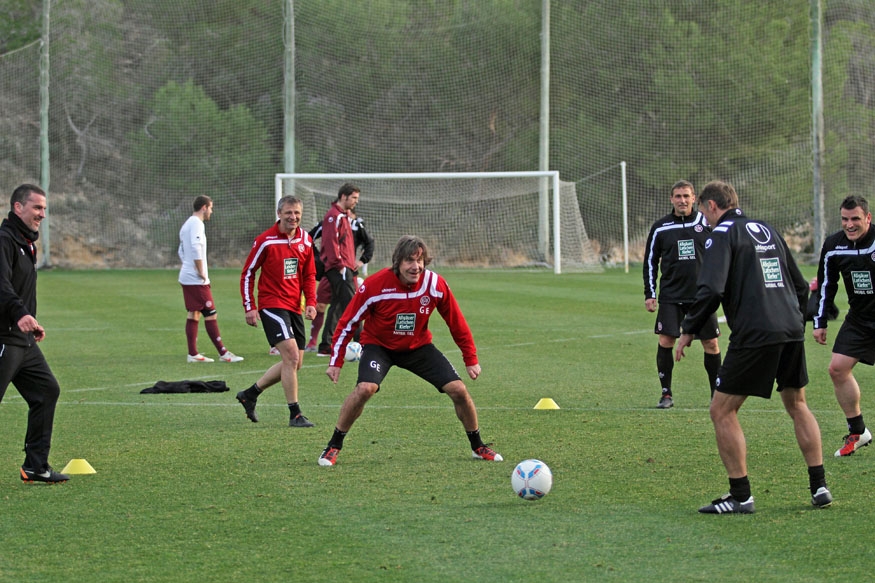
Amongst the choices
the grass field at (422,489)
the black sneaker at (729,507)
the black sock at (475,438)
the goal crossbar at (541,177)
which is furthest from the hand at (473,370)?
the goal crossbar at (541,177)

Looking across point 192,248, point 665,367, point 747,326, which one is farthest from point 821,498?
point 192,248

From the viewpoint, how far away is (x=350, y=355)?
47.8 ft

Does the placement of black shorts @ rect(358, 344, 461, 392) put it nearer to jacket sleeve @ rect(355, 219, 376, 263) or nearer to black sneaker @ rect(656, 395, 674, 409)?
black sneaker @ rect(656, 395, 674, 409)

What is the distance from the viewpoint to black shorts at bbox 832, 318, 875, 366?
843 centimetres

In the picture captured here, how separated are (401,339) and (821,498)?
3.06 meters

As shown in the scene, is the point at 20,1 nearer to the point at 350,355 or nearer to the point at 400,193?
the point at 400,193

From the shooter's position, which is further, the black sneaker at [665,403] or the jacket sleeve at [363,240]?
the jacket sleeve at [363,240]

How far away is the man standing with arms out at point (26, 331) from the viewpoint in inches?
282

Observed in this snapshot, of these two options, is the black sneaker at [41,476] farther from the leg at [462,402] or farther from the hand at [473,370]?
the hand at [473,370]

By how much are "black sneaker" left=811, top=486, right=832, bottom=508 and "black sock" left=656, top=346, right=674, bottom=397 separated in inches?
161

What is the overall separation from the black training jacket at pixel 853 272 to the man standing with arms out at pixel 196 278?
779 centimetres

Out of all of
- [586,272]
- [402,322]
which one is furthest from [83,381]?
[586,272]

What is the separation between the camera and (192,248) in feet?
46.3

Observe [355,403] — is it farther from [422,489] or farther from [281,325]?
[281,325]
